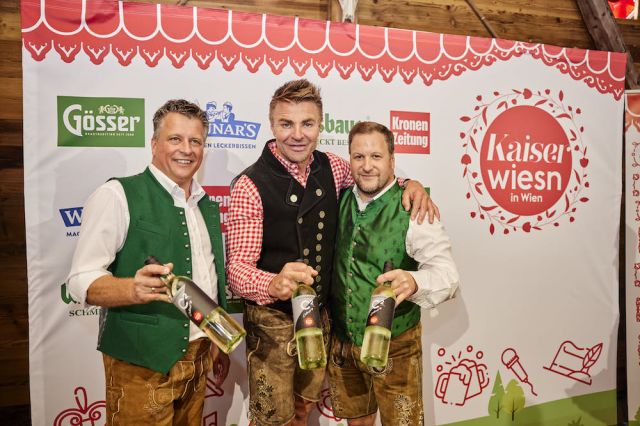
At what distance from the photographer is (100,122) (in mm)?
2082

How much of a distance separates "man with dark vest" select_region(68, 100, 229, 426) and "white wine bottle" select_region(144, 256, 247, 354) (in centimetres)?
5

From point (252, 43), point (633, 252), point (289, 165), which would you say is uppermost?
point (252, 43)

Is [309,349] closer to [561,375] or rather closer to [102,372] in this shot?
[102,372]

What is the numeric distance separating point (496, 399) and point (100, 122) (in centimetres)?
255

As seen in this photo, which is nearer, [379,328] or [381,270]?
[379,328]

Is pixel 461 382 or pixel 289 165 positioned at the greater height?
pixel 289 165

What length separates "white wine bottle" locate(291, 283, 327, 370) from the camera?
1.61 metres

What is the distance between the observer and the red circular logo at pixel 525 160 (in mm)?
2662

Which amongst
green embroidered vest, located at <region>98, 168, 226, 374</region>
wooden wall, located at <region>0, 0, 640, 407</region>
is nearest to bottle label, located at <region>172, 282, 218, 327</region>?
green embroidered vest, located at <region>98, 168, 226, 374</region>

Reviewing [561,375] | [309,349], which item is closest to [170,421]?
[309,349]

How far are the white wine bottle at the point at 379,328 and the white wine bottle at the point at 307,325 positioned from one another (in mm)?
168

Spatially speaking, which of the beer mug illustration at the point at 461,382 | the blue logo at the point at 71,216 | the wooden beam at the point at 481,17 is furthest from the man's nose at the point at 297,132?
the wooden beam at the point at 481,17

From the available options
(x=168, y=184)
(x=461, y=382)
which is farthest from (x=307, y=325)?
(x=461, y=382)

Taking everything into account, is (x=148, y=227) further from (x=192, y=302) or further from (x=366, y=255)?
(x=366, y=255)
